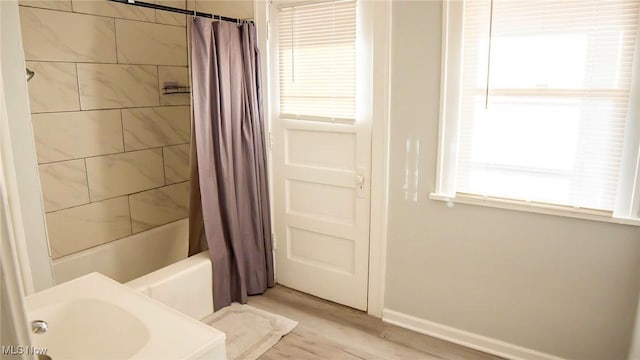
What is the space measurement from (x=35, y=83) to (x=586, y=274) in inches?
122

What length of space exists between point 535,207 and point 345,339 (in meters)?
1.29

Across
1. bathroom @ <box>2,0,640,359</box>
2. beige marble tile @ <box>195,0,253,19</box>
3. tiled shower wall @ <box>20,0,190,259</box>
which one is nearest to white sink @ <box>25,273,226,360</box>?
bathroom @ <box>2,0,640,359</box>

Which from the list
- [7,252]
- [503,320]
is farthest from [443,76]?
[7,252]

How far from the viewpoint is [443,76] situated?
7.49 feet

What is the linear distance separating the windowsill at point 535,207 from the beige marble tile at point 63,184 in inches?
85.2

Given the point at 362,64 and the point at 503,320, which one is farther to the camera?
the point at 362,64

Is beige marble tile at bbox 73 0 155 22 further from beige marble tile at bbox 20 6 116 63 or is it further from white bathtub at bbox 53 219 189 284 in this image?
white bathtub at bbox 53 219 189 284

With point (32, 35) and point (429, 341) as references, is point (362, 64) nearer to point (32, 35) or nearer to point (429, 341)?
point (429, 341)

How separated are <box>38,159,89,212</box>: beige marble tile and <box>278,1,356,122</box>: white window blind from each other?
54.5 inches

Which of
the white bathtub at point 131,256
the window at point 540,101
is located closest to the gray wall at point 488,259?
the window at point 540,101

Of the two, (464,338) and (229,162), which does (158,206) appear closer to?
(229,162)

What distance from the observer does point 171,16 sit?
3180 millimetres

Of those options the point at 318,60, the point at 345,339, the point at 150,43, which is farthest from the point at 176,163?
the point at 345,339

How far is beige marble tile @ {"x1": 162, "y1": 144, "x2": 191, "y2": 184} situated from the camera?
3.26m
